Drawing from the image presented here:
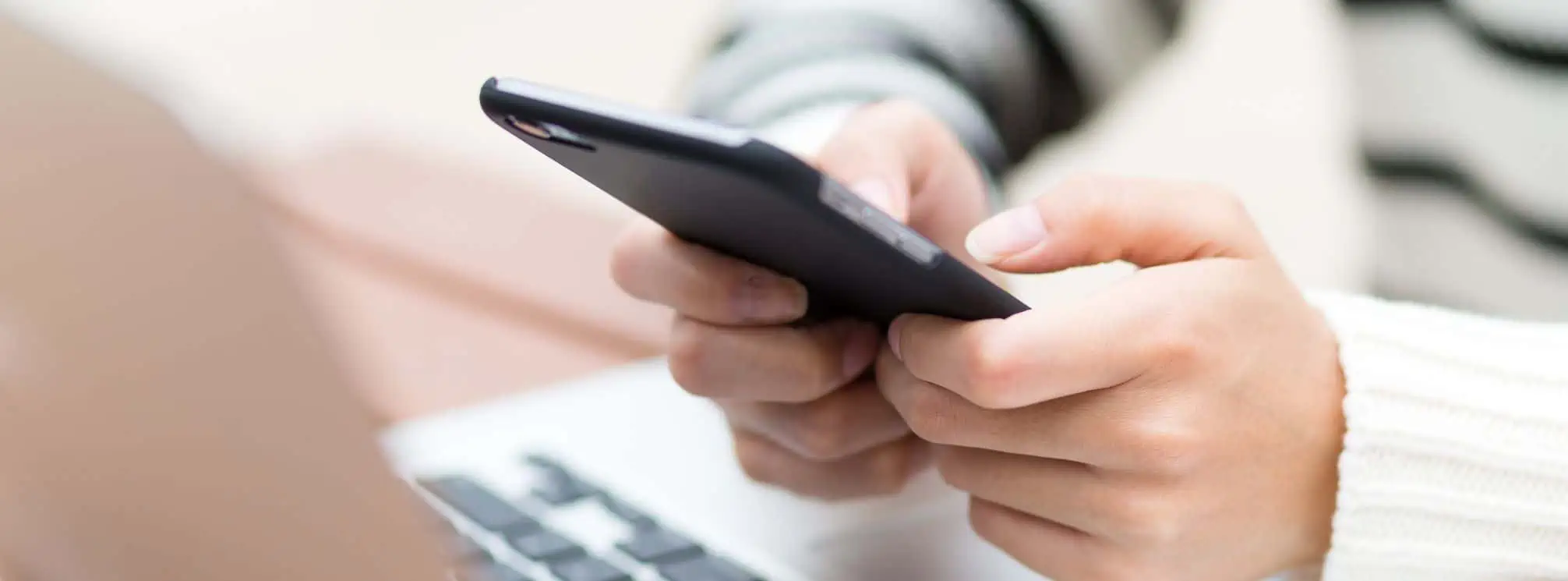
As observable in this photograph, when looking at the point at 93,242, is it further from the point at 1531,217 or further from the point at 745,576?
the point at 1531,217

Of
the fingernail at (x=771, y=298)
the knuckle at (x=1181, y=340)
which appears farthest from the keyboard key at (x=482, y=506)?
the knuckle at (x=1181, y=340)

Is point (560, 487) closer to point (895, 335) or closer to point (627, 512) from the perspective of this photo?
point (627, 512)

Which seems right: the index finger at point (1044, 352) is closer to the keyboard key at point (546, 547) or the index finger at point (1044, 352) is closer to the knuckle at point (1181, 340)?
the knuckle at point (1181, 340)

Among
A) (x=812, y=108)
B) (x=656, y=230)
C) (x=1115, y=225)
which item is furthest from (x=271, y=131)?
(x=1115, y=225)

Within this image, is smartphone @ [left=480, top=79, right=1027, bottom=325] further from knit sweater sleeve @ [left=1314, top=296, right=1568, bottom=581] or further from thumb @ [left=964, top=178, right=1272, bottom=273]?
knit sweater sleeve @ [left=1314, top=296, right=1568, bottom=581]

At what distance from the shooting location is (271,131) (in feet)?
3.82

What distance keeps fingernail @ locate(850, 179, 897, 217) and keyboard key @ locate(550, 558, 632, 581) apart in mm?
146

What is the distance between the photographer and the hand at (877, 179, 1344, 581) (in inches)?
12.7

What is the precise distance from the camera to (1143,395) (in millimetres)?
337

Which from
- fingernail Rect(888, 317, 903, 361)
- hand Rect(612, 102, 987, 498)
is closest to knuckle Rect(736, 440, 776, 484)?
hand Rect(612, 102, 987, 498)

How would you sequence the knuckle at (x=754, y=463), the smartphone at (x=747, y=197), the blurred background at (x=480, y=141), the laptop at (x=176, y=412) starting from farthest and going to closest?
the blurred background at (x=480, y=141) < the knuckle at (x=754, y=463) < the smartphone at (x=747, y=197) < the laptop at (x=176, y=412)

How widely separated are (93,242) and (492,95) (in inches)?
6.6

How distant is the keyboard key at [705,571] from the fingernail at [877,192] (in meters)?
0.13

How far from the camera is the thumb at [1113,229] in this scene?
341 mm
